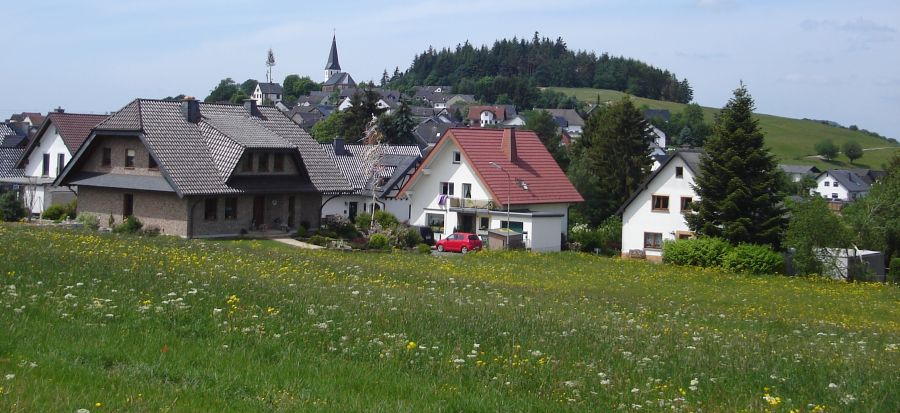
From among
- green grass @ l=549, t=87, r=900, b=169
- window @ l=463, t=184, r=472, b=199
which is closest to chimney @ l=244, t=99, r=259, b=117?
window @ l=463, t=184, r=472, b=199

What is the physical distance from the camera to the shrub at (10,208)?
169 ft

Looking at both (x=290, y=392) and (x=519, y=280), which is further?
(x=519, y=280)

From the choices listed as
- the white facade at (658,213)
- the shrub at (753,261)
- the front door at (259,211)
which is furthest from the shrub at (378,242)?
the white facade at (658,213)

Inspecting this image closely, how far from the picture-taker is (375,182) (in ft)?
220

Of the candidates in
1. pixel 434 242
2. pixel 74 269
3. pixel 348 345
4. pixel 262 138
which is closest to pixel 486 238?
pixel 434 242

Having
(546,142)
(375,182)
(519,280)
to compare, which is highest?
(546,142)

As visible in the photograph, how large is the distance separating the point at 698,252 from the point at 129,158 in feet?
99.7

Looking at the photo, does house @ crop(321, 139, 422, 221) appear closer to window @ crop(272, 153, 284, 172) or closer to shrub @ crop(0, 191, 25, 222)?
window @ crop(272, 153, 284, 172)

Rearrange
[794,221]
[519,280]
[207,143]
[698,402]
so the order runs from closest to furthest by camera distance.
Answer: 1. [698,402]
2. [519,280]
3. [794,221]
4. [207,143]

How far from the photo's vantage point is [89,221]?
149 ft

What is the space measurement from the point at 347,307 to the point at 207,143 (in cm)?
3590

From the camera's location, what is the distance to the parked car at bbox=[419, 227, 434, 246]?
5622 cm

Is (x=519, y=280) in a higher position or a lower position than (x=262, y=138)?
lower

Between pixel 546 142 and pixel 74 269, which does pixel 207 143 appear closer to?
pixel 74 269
